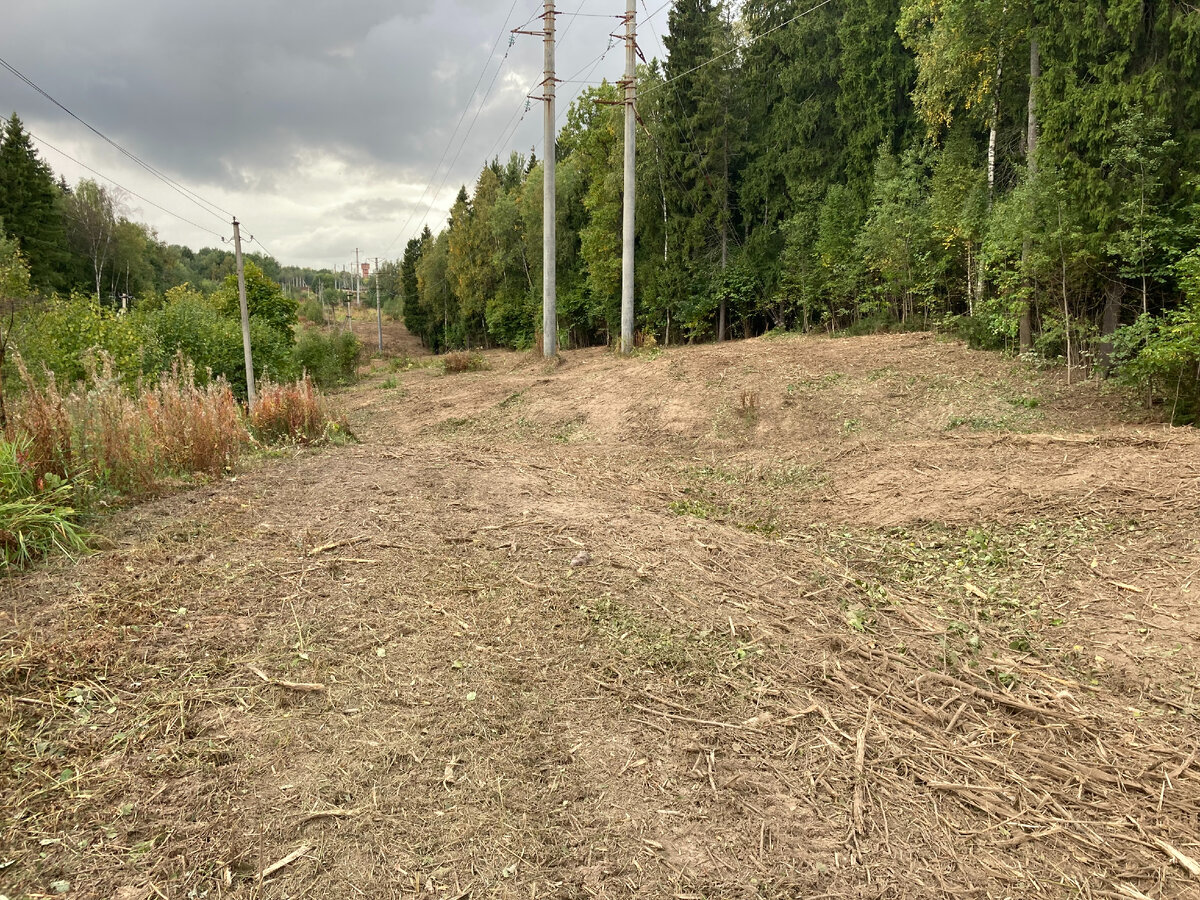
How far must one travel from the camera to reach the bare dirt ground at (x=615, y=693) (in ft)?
6.73

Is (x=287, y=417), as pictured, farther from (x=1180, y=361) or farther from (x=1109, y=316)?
(x=1109, y=316)

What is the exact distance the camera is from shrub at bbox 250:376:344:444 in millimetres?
8094

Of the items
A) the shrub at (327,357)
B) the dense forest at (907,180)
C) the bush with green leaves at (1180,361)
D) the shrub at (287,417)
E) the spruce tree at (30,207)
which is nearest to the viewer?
the bush with green leaves at (1180,361)

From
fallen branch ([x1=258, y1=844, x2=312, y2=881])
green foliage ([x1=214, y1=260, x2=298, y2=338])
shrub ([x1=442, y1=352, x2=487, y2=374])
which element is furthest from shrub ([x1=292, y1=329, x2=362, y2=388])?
fallen branch ([x1=258, y1=844, x2=312, y2=881])

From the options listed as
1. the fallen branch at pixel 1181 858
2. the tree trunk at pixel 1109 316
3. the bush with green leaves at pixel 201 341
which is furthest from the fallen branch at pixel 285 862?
the bush with green leaves at pixel 201 341

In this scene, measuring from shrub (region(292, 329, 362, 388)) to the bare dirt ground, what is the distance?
2239 centimetres

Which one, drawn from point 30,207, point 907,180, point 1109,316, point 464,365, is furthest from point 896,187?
point 30,207

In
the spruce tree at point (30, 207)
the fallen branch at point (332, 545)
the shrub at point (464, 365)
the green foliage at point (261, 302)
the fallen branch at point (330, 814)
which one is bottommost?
the fallen branch at point (330, 814)

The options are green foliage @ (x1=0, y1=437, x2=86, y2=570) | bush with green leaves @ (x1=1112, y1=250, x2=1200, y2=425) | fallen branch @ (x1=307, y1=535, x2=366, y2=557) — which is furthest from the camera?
bush with green leaves @ (x1=1112, y1=250, x2=1200, y2=425)

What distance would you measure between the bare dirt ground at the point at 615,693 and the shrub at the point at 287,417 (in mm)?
2356

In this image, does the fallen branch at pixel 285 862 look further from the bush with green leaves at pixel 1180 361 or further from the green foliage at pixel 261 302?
the green foliage at pixel 261 302

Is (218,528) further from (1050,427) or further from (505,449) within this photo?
(1050,427)

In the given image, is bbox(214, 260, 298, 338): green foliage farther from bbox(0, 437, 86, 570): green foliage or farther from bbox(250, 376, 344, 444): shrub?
bbox(0, 437, 86, 570): green foliage

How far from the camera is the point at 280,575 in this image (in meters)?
3.74
